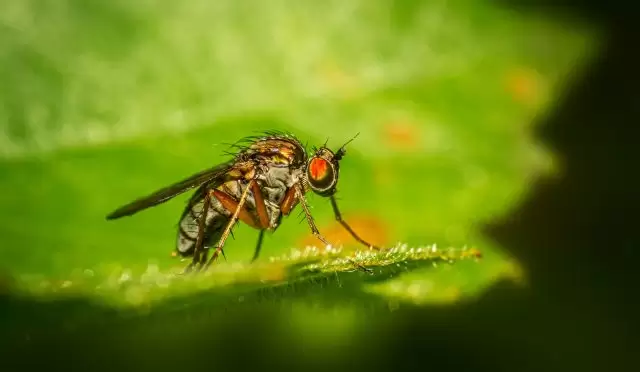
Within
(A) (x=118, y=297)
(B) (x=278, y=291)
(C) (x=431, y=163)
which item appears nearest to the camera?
(A) (x=118, y=297)

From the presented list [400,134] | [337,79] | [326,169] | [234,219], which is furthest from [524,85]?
[234,219]

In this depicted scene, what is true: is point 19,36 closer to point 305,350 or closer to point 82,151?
point 82,151

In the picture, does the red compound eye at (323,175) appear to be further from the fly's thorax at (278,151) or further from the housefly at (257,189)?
the fly's thorax at (278,151)

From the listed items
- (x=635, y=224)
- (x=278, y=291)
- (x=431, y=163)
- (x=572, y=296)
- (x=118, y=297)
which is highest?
(x=431, y=163)

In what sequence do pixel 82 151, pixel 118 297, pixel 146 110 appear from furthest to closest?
pixel 146 110 < pixel 82 151 < pixel 118 297

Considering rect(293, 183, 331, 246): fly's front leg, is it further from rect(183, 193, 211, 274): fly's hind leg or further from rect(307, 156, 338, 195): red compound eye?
rect(183, 193, 211, 274): fly's hind leg

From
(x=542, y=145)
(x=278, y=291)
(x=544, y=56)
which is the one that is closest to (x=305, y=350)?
(x=278, y=291)

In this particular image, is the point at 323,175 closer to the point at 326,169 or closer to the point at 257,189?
the point at 326,169
